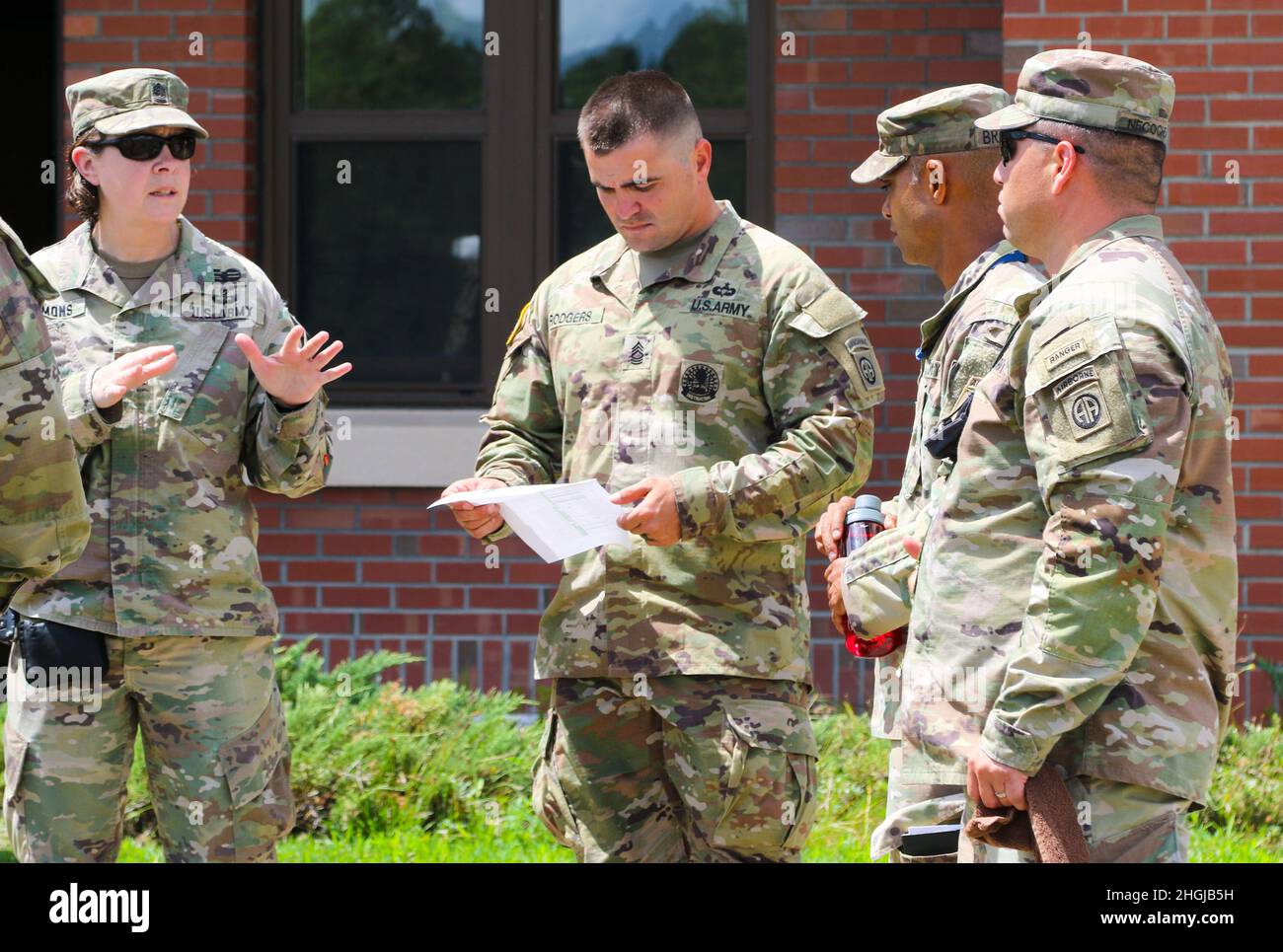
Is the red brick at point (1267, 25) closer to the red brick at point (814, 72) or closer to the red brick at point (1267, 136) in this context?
the red brick at point (1267, 136)

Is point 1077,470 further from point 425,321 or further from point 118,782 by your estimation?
point 425,321

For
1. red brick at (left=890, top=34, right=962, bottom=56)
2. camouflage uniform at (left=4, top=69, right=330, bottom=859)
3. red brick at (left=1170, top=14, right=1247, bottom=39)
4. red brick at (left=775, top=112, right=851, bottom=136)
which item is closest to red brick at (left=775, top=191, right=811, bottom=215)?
red brick at (left=775, top=112, right=851, bottom=136)

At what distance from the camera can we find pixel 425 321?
651cm

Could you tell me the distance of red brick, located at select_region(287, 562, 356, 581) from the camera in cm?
633

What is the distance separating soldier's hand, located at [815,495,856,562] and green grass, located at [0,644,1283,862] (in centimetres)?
132

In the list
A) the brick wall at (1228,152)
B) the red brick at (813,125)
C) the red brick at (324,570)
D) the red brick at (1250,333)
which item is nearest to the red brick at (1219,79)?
→ the brick wall at (1228,152)

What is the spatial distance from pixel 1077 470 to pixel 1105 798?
0.54 meters

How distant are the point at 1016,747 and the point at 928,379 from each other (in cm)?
102

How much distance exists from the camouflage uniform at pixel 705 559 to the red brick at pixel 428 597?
2.64 m

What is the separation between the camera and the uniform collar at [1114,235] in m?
2.74

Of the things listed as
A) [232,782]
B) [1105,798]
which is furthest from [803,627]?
[232,782]

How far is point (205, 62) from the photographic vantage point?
6285mm

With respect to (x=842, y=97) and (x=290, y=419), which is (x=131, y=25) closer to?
(x=842, y=97)

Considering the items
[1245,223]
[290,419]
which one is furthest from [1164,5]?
[290,419]
